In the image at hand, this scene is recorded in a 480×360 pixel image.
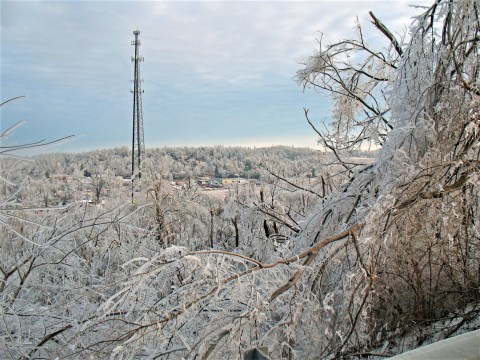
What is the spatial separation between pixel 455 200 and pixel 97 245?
17.3ft

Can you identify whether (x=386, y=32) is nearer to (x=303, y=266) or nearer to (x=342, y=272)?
(x=342, y=272)

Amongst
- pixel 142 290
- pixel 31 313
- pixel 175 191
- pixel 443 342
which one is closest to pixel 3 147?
pixel 142 290

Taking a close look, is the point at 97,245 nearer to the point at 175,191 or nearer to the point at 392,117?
the point at 392,117

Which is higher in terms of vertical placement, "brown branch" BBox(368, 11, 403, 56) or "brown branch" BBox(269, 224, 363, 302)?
"brown branch" BBox(368, 11, 403, 56)

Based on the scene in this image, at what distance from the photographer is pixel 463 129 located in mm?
3896

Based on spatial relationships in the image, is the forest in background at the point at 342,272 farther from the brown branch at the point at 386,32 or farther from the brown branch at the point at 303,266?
the brown branch at the point at 386,32

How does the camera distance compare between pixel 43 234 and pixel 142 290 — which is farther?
pixel 43 234

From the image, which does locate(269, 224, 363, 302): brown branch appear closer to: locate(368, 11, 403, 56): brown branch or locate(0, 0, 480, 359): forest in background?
locate(0, 0, 480, 359): forest in background

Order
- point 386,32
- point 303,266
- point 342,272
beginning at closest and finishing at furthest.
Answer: point 303,266 → point 342,272 → point 386,32

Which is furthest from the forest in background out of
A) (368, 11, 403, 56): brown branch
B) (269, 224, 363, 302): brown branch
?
(368, 11, 403, 56): brown branch

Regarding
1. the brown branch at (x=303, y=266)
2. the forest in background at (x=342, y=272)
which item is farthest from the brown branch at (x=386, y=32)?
the brown branch at (x=303, y=266)

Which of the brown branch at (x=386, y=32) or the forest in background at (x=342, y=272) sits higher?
the brown branch at (x=386, y=32)

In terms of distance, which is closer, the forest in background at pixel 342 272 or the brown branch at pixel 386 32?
the forest in background at pixel 342 272

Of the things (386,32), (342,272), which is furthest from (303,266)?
(386,32)
